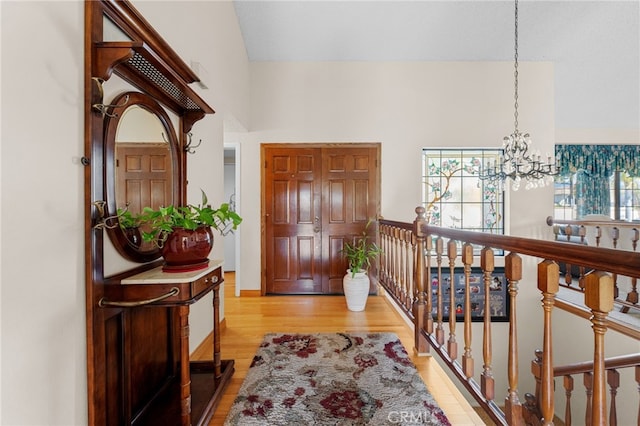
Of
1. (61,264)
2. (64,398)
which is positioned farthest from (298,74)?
(64,398)

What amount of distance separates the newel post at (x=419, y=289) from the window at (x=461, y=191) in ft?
6.82

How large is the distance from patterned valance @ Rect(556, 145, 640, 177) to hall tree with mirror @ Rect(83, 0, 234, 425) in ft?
24.8

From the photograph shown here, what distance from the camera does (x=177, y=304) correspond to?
52.4 inches

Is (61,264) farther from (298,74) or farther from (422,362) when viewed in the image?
(298,74)

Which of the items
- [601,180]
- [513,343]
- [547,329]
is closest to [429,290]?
[513,343]

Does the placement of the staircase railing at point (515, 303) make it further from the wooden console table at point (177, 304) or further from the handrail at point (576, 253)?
the wooden console table at point (177, 304)

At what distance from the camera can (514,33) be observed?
3514 mm

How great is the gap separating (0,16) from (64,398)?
4.17 feet

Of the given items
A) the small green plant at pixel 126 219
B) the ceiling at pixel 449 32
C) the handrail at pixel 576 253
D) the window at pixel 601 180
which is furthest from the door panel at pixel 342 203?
the window at pixel 601 180

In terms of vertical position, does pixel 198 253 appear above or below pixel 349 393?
above

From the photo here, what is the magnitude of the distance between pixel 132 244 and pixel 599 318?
1.83m

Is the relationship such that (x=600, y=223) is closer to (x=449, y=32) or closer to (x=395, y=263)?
(x=395, y=263)

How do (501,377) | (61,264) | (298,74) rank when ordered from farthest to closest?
(501,377) → (298,74) → (61,264)

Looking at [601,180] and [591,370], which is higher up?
[601,180]
